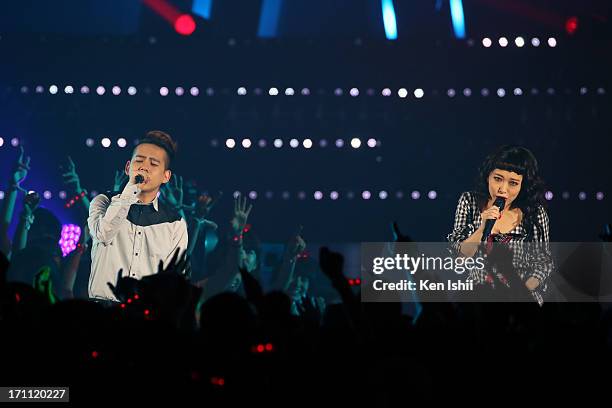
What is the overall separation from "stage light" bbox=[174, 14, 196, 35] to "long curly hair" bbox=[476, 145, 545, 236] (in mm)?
2368

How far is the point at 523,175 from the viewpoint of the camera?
205 inches

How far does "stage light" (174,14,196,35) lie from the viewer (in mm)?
5480

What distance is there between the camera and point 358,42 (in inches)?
212

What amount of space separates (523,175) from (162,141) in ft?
8.55

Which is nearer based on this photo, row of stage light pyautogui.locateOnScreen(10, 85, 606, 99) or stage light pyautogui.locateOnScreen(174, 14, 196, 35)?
row of stage light pyautogui.locateOnScreen(10, 85, 606, 99)

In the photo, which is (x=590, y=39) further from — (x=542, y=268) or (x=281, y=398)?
(x=281, y=398)

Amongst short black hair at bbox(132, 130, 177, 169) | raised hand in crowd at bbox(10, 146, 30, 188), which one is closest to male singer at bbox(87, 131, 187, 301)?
short black hair at bbox(132, 130, 177, 169)

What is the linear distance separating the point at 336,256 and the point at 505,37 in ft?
14.8

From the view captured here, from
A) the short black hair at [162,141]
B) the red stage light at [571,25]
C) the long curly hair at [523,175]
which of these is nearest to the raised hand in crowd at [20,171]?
the short black hair at [162,141]

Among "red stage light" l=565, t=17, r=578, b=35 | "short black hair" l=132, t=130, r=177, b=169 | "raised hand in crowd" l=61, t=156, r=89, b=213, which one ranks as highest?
"red stage light" l=565, t=17, r=578, b=35

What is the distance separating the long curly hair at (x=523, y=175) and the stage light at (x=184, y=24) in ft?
7.77

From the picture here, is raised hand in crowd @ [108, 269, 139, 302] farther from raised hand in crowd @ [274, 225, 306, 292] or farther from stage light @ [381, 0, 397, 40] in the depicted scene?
stage light @ [381, 0, 397, 40]

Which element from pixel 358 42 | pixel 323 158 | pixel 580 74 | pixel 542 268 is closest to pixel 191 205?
pixel 323 158

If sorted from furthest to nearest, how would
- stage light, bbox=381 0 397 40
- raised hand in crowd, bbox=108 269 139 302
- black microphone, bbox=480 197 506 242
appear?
stage light, bbox=381 0 397 40, black microphone, bbox=480 197 506 242, raised hand in crowd, bbox=108 269 139 302
